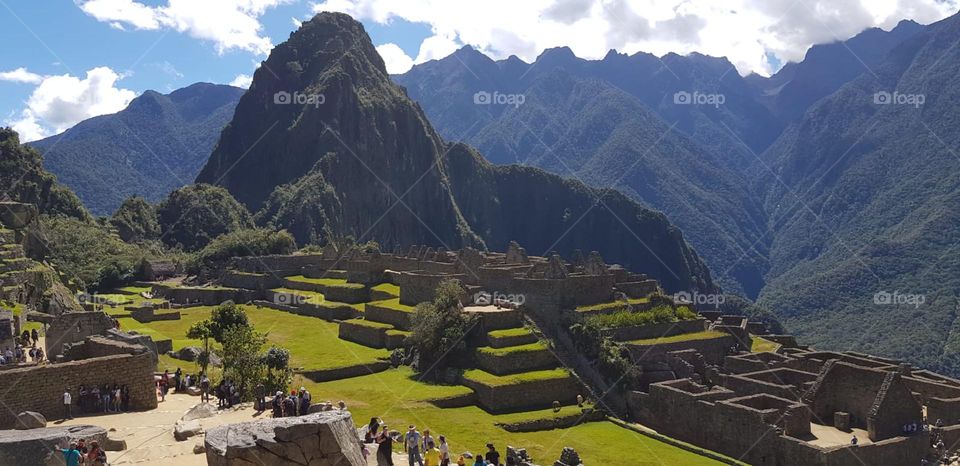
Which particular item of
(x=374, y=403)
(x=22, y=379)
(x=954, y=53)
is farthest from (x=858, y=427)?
(x=954, y=53)

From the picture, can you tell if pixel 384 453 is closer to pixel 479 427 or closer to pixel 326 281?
pixel 479 427

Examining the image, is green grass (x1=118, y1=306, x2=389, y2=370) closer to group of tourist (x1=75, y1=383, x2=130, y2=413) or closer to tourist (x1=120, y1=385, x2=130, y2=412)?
tourist (x1=120, y1=385, x2=130, y2=412)

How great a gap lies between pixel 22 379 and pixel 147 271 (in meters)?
64.9

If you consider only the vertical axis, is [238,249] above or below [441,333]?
above

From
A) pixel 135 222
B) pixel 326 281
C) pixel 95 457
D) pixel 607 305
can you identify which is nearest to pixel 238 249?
pixel 326 281

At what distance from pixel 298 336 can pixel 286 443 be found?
113ft

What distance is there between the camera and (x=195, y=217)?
13025 centimetres

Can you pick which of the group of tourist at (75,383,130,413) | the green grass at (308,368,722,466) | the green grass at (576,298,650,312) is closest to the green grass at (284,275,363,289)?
the green grass at (576,298,650,312)

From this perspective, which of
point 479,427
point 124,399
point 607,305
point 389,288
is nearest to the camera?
point 124,399

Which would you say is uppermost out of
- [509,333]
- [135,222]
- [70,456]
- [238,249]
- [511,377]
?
[135,222]

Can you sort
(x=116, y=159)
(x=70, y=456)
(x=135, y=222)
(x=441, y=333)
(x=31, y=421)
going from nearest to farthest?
(x=70, y=456) → (x=31, y=421) → (x=441, y=333) → (x=135, y=222) → (x=116, y=159)

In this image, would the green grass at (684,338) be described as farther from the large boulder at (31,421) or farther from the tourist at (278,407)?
the large boulder at (31,421)

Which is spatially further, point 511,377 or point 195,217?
point 195,217

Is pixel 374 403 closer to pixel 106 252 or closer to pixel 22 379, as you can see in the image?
pixel 22 379
